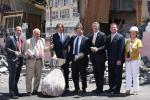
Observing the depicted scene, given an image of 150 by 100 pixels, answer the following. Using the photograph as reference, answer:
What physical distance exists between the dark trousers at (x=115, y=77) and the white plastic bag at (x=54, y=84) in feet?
4.73

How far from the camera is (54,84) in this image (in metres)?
13.4

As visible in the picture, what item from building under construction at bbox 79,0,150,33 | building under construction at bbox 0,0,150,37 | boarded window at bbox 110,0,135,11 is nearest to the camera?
building under construction at bbox 79,0,150,33

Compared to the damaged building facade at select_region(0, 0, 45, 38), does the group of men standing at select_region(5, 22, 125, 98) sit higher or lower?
lower

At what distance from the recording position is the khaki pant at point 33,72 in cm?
1365

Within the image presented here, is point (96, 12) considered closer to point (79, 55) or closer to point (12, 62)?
point (79, 55)

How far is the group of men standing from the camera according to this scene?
1330 centimetres

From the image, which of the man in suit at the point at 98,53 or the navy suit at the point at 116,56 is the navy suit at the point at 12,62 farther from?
the navy suit at the point at 116,56

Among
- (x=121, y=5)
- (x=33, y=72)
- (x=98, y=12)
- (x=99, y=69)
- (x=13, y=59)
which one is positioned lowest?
(x=33, y=72)

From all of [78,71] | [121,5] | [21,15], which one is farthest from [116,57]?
[21,15]

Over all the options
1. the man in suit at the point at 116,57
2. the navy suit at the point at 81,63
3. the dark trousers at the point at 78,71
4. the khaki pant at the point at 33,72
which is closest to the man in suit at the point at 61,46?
the navy suit at the point at 81,63

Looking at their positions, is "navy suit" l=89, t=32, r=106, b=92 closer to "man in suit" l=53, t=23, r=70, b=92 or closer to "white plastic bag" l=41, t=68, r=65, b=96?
"man in suit" l=53, t=23, r=70, b=92

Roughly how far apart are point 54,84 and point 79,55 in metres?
1.14

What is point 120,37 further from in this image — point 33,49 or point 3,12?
point 3,12

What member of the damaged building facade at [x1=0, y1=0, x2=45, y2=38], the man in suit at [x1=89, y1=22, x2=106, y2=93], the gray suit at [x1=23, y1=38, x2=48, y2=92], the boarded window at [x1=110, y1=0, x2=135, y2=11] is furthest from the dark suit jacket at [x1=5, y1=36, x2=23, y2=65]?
the damaged building facade at [x1=0, y1=0, x2=45, y2=38]
